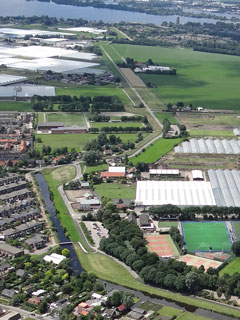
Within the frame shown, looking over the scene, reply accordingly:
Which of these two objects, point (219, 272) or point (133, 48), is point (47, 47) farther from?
point (219, 272)

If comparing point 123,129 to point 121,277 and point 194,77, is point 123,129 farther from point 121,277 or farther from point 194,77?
point 194,77

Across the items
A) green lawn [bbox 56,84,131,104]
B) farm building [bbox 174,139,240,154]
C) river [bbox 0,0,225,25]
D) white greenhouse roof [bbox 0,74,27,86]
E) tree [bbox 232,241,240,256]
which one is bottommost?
tree [bbox 232,241,240,256]

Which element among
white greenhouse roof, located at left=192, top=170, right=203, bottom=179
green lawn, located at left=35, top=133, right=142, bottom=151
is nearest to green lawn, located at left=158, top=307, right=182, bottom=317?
white greenhouse roof, located at left=192, top=170, right=203, bottom=179

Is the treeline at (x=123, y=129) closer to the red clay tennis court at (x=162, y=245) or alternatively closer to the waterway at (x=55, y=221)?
the waterway at (x=55, y=221)

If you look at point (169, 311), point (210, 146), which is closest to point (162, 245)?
point (169, 311)

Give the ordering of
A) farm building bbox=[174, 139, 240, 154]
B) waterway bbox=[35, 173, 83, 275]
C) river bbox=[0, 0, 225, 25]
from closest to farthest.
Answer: waterway bbox=[35, 173, 83, 275] < farm building bbox=[174, 139, 240, 154] < river bbox=[0, 0, 225, 25]

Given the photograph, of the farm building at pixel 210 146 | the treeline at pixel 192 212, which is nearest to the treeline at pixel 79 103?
the farm building at pixel 210 146

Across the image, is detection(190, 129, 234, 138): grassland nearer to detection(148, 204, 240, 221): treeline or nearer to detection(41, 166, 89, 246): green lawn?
detection(41, 166, 89, 246): green lawn
